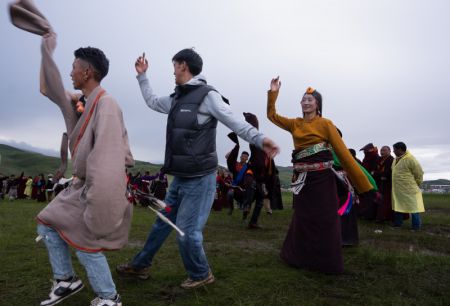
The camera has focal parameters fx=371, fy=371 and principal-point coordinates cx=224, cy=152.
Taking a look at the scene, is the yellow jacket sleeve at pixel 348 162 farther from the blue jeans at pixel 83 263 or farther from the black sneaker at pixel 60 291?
the black sneaker at pixel 60 291

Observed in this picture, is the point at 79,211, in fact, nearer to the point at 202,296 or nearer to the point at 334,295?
the point at 202,296

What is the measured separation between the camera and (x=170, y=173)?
338cm

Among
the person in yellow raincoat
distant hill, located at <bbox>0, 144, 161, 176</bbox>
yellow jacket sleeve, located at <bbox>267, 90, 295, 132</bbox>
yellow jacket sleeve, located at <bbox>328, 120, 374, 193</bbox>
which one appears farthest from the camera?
distant hill, located at <bbox>0, 144, 161, 176</bbox>

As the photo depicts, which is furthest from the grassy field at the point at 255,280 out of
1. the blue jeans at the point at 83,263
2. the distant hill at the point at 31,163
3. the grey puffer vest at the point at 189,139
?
the distant hill at the point at 31,163

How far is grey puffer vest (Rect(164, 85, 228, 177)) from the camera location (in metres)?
3.24

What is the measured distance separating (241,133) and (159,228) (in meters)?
1.26

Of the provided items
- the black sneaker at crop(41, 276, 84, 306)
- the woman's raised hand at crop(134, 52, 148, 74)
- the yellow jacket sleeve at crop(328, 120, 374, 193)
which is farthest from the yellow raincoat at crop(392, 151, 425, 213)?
the black sneaker at crop(41, 276, 84, 306)

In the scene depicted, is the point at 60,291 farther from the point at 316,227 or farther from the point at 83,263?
the point at 316,227

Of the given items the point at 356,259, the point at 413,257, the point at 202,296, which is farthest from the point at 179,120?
the point at 413,257

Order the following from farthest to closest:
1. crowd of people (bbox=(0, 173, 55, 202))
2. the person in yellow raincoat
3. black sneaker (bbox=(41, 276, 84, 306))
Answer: crowd of people (bbox=(0, 173, 55, 202)) → the person in yellow raincoat → black sneaker (bbox=(41, 276, 84, 306))

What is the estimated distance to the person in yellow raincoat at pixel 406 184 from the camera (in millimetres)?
8891

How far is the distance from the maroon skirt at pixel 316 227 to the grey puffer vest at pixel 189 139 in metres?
1.47

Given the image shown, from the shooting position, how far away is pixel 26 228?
765cm

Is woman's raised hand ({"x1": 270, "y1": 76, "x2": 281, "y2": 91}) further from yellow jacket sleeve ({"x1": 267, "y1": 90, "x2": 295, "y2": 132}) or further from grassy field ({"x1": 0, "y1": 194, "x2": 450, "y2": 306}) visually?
grassy field ({"x1": 0, "y1": 194, "x2": 450, "y2": 306})
